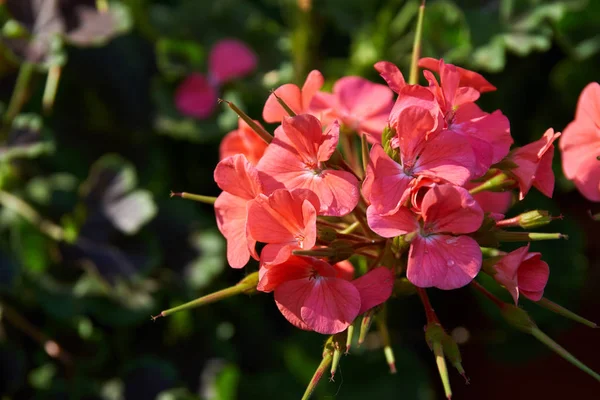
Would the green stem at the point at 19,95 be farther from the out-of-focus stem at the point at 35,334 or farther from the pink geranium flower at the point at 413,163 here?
the pink geranium flower at the point at 413,163

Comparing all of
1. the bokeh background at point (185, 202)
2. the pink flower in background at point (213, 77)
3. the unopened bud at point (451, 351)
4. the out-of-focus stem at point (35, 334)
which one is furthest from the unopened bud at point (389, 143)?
the out-of-focus stem at point (35, 334)

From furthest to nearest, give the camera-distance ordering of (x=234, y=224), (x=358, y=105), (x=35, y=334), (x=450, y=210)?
(x=35, y=334)
(x=358, y=105)
(x=234, y=224)
(x=450, y=210)

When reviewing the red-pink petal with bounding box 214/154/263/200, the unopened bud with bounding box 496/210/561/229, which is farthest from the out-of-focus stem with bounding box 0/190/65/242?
the unopened bud with bounding box 496/210/561/229

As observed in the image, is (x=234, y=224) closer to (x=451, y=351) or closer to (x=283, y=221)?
(x=283, y=221)

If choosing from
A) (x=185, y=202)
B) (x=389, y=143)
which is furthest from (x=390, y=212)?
(x=185, y=202)

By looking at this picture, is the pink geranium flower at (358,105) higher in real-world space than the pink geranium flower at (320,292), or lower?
higher

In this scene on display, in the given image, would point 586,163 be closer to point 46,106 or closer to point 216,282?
point 216,282
